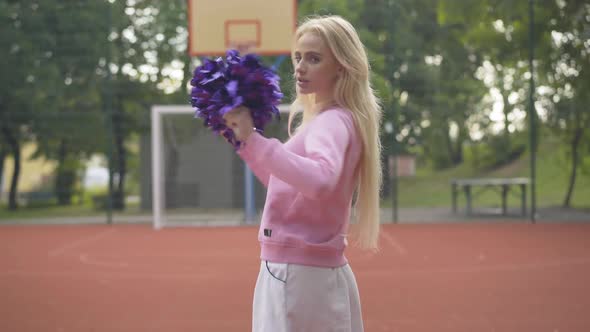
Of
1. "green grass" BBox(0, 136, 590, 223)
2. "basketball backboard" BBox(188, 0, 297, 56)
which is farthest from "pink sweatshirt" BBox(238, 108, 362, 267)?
"green grass" BBox(0, 136, 590, 223)

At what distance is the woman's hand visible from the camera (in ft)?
4.45

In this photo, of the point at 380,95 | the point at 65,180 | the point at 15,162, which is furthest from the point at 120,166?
the point at 380,95

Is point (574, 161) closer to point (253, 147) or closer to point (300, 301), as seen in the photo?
point (300, 301)

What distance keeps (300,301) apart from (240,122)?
0.47 m

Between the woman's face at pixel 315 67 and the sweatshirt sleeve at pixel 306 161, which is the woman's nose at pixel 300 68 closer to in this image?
the woman's face at pixel 315 67

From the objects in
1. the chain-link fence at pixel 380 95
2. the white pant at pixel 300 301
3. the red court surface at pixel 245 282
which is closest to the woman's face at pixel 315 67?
the white pant at pixel 300 301

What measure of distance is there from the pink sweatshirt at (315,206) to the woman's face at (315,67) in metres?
0.09

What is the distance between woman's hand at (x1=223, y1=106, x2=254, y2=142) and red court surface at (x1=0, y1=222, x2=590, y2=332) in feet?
9.81

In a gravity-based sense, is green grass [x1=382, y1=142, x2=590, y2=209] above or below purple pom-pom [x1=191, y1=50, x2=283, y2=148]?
below

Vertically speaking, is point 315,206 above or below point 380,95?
below

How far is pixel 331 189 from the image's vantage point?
1411mm

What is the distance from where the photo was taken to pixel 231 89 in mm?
1343

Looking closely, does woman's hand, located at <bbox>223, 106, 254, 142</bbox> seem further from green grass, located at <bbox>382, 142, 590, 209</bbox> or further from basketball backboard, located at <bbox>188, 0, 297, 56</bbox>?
green grass, located at <bbox>382, 142, 590, 209</bbox>

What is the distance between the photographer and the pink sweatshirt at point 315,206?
4.86 ft
